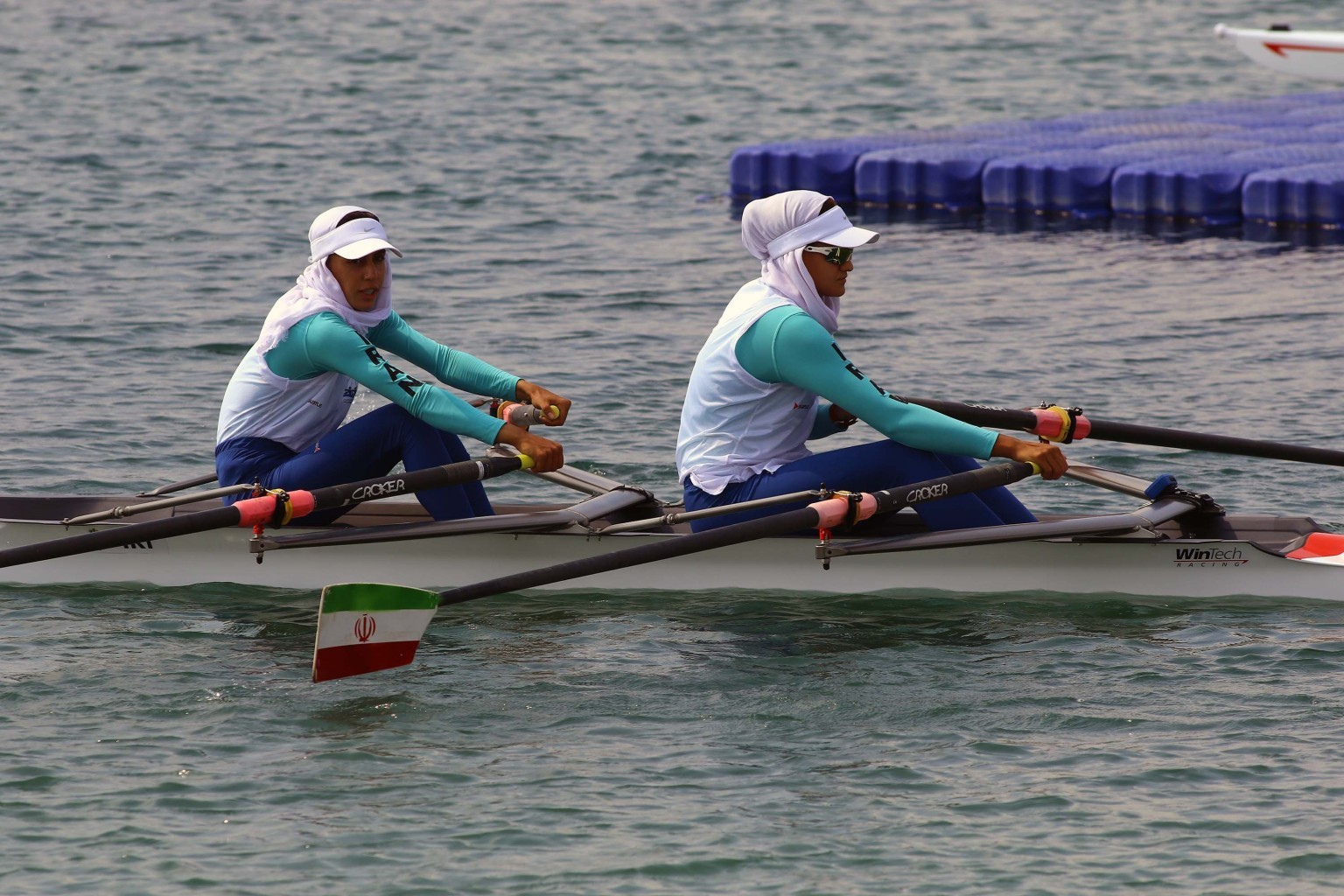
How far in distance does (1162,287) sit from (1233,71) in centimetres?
1552

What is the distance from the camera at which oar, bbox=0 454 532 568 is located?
777 cm

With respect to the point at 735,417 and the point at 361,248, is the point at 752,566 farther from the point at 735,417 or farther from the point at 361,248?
the point at 361,248

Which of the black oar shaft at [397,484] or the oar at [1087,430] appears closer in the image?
the black oar shaft at [397,484]

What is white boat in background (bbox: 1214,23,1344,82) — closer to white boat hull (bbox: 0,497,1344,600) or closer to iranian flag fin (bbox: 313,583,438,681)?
white boat hull (bbox: 0,497,1344,600)

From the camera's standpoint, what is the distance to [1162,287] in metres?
15.9

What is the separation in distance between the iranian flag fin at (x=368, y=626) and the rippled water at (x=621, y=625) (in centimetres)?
16

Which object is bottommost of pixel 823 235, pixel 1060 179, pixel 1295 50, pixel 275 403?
pixel 275 403

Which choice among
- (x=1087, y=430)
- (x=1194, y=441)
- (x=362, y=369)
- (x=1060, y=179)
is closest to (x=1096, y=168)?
(x=1060, y=179)

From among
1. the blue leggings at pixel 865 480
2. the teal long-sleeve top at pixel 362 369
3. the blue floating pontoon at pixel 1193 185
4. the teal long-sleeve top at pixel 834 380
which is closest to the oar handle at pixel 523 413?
the teal long-sleeve top at pixel 362 369

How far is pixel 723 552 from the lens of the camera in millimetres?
8516

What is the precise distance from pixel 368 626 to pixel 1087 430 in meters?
3.24

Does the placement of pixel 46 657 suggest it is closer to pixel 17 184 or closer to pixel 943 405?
pixel 943 405

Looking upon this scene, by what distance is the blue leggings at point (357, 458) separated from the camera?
833 cm

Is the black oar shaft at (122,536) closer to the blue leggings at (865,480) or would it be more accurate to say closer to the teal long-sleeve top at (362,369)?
the teal long-sleeve top at (362,369)
